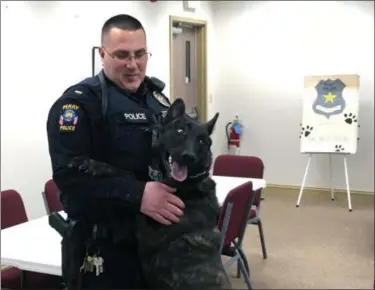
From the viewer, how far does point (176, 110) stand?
4.38 feet

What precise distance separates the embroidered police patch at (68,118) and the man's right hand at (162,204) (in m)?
0.26

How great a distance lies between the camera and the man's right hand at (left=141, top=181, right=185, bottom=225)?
1.29 metres

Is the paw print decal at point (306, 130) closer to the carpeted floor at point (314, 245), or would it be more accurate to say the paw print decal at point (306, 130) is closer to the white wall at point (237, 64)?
the white wall at point (237, 64)

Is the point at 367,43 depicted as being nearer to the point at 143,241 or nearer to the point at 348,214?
the point at 348,214

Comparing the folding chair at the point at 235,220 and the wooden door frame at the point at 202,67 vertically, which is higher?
the wooden door frame at the point at 202,67

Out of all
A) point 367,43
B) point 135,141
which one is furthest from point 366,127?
point 135,141

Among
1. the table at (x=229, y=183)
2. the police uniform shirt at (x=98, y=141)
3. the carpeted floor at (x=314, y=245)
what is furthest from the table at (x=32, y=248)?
the carpeted floor at (x=314, y=245)

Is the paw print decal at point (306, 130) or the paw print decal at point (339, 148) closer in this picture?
the paw print decal at point (339, 148)

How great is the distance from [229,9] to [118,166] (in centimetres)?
529

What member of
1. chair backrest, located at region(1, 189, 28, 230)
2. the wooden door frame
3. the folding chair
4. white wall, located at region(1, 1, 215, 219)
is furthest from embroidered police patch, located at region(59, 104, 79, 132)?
the wooden door frame

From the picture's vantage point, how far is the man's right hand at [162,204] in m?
1.29

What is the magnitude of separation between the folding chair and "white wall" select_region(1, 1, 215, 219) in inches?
72.3

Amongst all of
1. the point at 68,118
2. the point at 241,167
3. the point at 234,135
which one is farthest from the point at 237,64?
the point at 68,118

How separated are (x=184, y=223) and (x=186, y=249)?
0.22 feet
